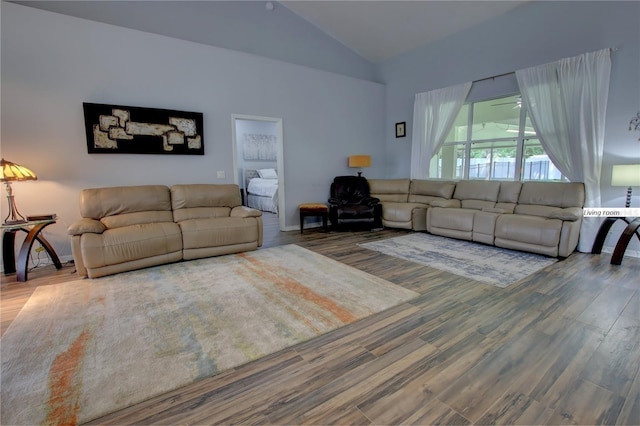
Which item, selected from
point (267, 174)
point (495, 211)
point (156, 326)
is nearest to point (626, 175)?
point (495, 211)

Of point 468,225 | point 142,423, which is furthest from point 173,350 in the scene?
point 468,225

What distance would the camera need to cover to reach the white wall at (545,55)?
3.62 meters

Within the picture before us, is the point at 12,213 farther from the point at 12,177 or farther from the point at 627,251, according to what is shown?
the point at 627,251

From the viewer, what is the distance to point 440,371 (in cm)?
162

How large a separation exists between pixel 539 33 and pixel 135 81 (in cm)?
593

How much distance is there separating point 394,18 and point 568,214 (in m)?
4.20

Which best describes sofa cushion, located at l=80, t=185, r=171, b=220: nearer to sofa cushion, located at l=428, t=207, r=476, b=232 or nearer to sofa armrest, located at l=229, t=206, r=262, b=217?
sofa armrest, located at l=229, t=206, r=262, b=217

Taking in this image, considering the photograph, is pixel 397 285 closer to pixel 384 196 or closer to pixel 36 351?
pixel 36 351

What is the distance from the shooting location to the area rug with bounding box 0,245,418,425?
1521 mm

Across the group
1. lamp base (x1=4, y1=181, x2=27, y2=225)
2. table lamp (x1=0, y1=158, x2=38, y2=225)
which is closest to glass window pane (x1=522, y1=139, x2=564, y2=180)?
table lamp (x1=0, y1=158, x2=38, y2=225)

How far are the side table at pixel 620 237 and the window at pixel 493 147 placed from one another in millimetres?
1021

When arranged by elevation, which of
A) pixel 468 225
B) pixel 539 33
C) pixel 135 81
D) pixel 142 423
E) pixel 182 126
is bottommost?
pixel 142 423

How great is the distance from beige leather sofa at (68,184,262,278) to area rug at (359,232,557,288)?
1913 millimetres

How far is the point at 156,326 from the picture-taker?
214 cm
